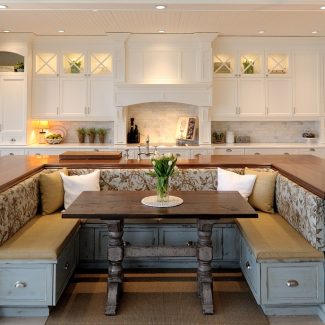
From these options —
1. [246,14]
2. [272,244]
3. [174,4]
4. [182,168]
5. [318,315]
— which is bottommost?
[318,315]

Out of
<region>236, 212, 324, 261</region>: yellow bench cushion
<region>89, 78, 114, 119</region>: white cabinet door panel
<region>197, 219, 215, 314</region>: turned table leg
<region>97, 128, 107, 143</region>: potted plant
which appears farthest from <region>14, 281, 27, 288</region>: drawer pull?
<region>97, 128, 107, 143</region>: potted plant

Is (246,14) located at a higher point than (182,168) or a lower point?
higher

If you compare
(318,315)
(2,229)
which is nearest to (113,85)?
(2,229)

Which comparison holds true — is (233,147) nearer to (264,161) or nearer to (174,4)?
(264,161)

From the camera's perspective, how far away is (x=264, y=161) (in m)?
3.81

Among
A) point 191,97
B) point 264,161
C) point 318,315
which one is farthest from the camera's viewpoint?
point 191,97

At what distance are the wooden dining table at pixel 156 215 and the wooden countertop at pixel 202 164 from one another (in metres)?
0.63

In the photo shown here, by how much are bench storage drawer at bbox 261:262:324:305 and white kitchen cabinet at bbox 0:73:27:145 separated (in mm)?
4506

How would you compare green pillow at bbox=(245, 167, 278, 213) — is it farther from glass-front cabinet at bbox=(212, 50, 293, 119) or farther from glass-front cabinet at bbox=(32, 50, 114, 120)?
glass-front cabinet at bbox=(32, 50, 114, 120)

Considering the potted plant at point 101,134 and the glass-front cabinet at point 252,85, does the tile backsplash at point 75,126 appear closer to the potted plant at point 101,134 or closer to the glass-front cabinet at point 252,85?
the potted plant at point 101,134

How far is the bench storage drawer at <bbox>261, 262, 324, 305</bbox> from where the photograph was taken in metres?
2.52

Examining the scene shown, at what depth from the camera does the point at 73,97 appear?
5922mm

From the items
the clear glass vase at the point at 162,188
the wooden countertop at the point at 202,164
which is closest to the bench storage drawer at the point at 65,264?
the wooden countertop at the point at 202,164

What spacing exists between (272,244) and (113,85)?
3.92 meters
